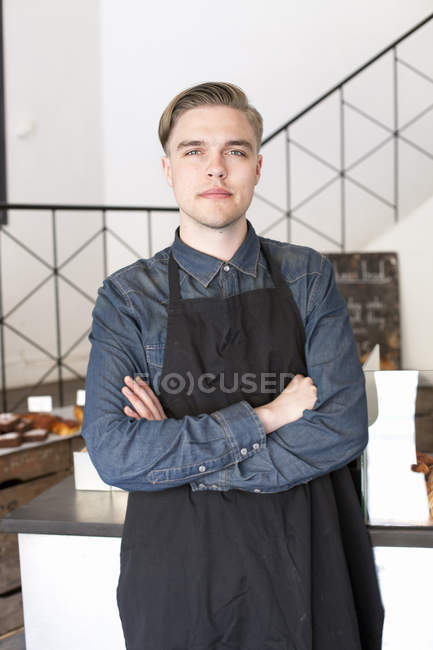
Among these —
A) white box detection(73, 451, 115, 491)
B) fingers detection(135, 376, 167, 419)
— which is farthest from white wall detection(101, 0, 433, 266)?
fingers detection(135, 376, 167, 419)

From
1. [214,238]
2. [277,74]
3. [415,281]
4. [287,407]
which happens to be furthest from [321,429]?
[277,74]

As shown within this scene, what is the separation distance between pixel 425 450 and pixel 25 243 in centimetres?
424

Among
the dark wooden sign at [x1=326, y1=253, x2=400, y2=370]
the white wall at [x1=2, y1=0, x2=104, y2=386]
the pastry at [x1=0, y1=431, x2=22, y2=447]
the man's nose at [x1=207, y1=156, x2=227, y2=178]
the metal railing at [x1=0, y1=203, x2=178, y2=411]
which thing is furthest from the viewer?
the white wall at [x1=2, y1=0, x2=104, y2=386]

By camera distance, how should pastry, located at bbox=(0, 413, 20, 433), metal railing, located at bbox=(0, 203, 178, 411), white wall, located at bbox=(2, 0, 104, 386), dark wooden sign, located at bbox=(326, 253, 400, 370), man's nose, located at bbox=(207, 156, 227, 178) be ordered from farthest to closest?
white wall, located at bbox=(2, 0, 104, 386) < dark wooden sign, located at bbox=(326, 253, 400, 370) < metal railing, located at bbox=(0, 203, 178, 411) < pastry, located at bbox=(0, 413, 20, 433) < man's nose, located at bbox=(207, 156, 227, 178)

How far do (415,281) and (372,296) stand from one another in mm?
273

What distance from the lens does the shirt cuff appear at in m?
1.14

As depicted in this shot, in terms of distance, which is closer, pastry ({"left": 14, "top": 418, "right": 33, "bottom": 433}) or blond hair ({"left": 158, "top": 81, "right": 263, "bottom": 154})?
blond hair ({"left": 158, "top": 81, "right": 263, "bottom": 154})

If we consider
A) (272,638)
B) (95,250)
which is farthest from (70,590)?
(95,250)

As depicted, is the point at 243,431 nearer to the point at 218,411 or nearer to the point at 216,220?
the point at 218,411

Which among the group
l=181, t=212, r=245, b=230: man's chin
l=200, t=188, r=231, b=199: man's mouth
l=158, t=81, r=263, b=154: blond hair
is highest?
l=158, t=81, r=263, b=154: blond hair

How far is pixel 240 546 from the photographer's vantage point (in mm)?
1127

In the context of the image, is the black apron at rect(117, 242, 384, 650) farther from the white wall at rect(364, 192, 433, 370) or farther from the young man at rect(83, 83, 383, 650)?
the white wall at rect(364, 192, 433, 370)

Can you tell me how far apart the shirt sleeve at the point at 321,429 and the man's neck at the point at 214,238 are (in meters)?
0.21

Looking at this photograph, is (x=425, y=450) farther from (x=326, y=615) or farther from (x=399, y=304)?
(x=399, y=304)
